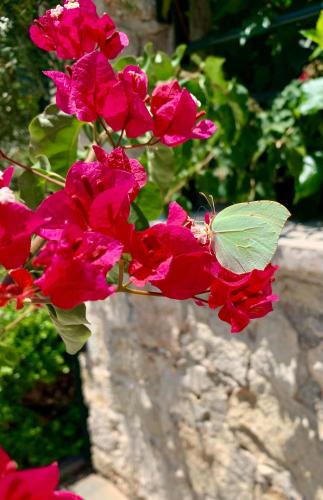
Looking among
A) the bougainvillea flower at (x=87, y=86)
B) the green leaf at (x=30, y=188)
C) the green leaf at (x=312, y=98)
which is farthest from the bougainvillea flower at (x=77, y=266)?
the green leaf at (x=312, y=98)

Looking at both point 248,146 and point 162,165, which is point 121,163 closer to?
point 162,165

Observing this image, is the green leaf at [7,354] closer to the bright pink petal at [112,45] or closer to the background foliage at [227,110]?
the background foliage at [227,110]

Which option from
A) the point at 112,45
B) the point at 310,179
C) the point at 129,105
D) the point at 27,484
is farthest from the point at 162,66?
the point at 27,484

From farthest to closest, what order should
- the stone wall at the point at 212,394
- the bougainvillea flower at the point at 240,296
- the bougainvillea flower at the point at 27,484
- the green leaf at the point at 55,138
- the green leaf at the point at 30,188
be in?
the stone wall at the point at 212,394 < the green leaf at the point at 55,138 < the green leaf at the point at 30,188 < the bougainvillea flower at the point at 240,296 < the bougainvillea flower at the point at 27,484

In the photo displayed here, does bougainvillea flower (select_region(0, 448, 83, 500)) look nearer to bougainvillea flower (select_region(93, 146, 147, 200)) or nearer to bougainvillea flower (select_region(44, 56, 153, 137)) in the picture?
bougainvillea flower (select_region(93, 146, 147, 200))

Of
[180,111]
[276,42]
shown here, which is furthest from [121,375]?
[180,111]

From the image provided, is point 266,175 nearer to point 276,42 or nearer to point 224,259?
point 276,42
